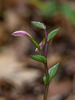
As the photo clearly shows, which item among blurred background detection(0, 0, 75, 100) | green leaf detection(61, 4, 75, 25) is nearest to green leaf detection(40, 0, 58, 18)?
blurred background detection(0, 0, 75, 100)

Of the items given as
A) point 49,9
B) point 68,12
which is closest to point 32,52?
point 68,12

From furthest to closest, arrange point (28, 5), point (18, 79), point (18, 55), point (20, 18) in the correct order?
point (28, 5)
point (20, 18)
point (18, 55)
point (18, 79)

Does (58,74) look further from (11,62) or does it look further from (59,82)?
(11,62)

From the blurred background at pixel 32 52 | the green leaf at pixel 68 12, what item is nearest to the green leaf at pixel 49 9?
the blurred background at pixel 32 52

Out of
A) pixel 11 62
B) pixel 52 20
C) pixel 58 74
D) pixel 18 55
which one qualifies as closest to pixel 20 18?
pixel 52 20

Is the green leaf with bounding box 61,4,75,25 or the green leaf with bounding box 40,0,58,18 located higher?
the green leaf with bounding box 61,4,75,25

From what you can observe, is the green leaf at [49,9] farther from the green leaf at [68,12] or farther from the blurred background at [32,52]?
the green leaf at [68,12]

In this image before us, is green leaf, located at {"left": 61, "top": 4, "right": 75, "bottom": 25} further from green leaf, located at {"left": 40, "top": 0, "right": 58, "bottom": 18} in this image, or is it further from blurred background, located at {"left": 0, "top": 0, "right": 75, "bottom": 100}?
green leaf, located at {"left": 40, "top": 0, "right": 58, "bottom": 18}

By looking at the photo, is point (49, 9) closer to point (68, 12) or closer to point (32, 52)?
point (68, 12)
